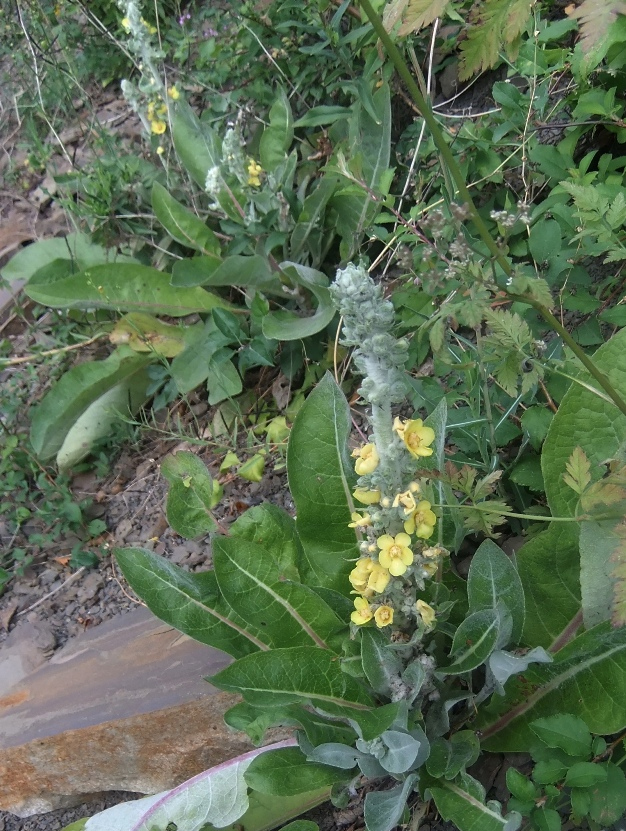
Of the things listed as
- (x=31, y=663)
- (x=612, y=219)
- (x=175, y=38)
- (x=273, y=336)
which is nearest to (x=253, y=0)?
(x=175, y=38)

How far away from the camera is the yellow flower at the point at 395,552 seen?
4.22ft

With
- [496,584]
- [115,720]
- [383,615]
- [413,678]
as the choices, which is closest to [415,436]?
[383,615]

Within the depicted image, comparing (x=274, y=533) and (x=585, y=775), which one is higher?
(x=274, y=533)

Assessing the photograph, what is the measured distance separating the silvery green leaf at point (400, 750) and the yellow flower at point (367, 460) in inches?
21.6

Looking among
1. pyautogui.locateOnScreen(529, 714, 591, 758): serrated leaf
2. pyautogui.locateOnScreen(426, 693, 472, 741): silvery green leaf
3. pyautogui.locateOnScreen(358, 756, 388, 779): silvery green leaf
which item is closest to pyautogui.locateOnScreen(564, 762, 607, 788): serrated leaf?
pyautogui.locateOnScreen(529, 714, 591, 758): serrated leaf

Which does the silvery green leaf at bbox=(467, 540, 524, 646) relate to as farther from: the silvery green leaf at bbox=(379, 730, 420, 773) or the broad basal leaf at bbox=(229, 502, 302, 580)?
the broad basal leaf at bbox=(229, 502, 302, 580)

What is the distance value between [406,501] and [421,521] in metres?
0.08

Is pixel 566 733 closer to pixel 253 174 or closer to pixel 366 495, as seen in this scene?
pixel 366 495

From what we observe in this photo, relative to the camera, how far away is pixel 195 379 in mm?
2920

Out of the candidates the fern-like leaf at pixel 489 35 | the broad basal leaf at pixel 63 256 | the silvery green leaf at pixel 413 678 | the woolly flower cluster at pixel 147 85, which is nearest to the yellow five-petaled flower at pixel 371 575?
the silvery green leaf at pixel 413 678

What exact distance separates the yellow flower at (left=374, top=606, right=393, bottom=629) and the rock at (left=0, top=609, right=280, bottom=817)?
2.38ft

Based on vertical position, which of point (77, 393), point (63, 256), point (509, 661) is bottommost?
point (509, 661)

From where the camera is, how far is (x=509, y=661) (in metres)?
1.39

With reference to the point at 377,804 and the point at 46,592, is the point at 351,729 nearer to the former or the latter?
the point at 377,804
